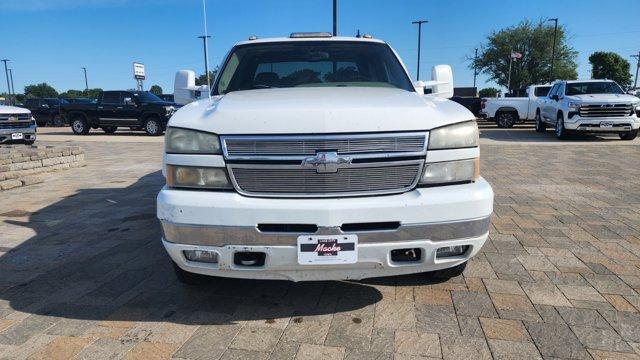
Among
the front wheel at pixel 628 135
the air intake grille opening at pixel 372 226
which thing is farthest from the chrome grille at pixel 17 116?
the front wheel at pixel 628 135

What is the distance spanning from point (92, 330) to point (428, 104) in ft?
7.78

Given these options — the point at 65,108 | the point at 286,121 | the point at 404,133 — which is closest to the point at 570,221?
the point at 404,133

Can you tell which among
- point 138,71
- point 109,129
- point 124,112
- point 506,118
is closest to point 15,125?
point 124,112

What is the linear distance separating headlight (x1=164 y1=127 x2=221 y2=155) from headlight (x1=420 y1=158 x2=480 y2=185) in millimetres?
1139

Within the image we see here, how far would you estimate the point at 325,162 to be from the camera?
91.6 inches

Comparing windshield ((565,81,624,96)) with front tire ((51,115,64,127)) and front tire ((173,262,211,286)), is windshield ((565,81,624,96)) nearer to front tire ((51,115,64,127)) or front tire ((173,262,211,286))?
front tire ((173,262,211,286))

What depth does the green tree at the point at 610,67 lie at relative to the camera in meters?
53.4

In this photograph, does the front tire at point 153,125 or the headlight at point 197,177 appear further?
the front tire at point 153,125

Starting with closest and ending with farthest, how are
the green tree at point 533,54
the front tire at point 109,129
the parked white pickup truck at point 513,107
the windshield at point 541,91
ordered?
the parked white pickup truck at point 513,107 < the windshield at point 541,91 < the front tire at point 109,129 < the green tree at point 533,54

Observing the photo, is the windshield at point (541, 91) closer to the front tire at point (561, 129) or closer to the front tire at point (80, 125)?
the front tire at point (561, 129)

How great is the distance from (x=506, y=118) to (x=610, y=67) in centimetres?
4471

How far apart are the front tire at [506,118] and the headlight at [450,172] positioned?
18194 millimetres

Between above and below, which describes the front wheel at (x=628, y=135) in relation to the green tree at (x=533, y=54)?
below

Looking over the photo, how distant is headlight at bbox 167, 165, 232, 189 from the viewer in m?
2.42
